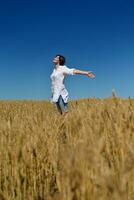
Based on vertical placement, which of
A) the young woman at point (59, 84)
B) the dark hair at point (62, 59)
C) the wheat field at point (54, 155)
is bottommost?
the wheat field at point (54, 155)

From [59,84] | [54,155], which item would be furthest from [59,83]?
[54,155]

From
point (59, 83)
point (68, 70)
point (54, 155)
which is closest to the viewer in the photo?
point (54, 155)

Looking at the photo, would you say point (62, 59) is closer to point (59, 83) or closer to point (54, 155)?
point (59, 83)

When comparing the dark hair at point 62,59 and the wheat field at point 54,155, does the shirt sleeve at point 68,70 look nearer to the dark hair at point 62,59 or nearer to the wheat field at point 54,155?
the dark hair at point 62,59

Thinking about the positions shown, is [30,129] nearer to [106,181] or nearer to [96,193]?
[96,193]

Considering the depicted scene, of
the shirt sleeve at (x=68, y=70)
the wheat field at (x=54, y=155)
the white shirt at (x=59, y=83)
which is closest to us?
the wheat field at (x=54, y=155)

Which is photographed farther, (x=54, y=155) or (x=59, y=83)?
(x=59, y=83)

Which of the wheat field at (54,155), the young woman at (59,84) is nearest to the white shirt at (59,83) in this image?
the young woman at (59,84)

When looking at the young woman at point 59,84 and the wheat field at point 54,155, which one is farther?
the young woman at point 59,84

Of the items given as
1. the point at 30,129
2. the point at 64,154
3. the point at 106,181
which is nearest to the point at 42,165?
the point at 30,129

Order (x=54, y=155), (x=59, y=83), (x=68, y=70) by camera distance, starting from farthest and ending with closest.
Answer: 1. (x=59, y=83)
2. (x=68, y=70)
3. (x=54, y=155)

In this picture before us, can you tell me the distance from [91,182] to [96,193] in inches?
2.9

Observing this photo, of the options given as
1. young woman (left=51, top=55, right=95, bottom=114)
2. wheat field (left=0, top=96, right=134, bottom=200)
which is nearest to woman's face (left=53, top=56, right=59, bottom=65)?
young woman (left=51, top=55, right=95, bottom=114)

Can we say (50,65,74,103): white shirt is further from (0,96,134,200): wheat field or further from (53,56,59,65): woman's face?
(0,96,134,200): wheat field
